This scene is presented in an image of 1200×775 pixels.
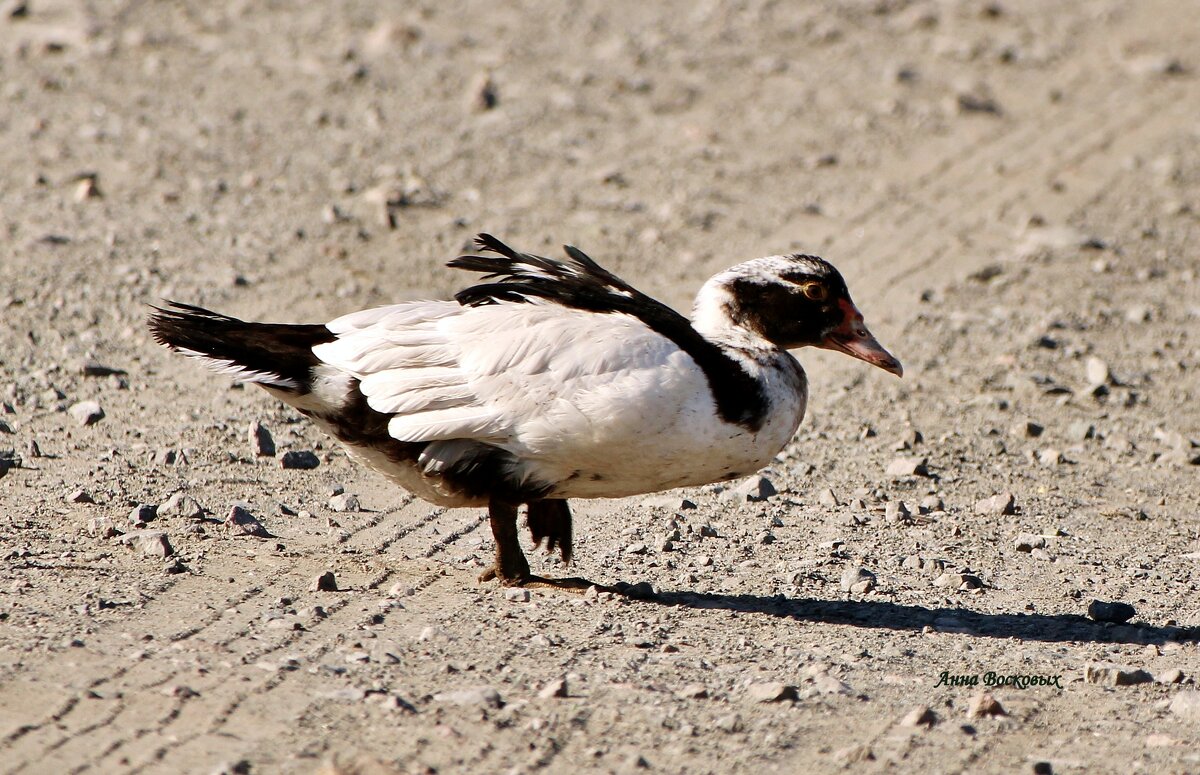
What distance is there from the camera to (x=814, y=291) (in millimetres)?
5762

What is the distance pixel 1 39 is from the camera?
12.2m

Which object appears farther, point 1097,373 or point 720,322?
point 1097,373

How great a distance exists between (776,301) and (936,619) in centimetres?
123

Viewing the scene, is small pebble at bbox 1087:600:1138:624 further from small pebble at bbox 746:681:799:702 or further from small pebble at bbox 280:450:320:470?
small pebble at bbox 280:450:320:470

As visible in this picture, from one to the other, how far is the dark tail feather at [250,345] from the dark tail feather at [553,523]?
923 millimetres

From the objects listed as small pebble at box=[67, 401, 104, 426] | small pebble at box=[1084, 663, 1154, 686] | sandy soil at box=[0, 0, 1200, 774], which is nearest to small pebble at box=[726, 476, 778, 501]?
Answer: sandy soil at box=[0, 0, 1200, 774]

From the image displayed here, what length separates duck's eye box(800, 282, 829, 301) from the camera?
18.9 ft

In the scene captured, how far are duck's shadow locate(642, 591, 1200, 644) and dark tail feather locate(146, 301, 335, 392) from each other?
1426 millimetres

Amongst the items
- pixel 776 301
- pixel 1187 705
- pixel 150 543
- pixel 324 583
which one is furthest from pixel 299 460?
pixel 1187 705

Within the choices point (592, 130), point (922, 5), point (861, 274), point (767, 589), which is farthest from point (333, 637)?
point (922, 5)

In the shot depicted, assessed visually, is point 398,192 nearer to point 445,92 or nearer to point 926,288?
point 445,92

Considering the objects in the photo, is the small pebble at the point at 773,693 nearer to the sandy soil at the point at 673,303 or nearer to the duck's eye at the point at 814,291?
the sandy soil at the point at 673,303

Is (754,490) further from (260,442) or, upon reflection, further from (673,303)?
(673,303)

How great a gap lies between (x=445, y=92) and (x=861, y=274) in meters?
4.00
